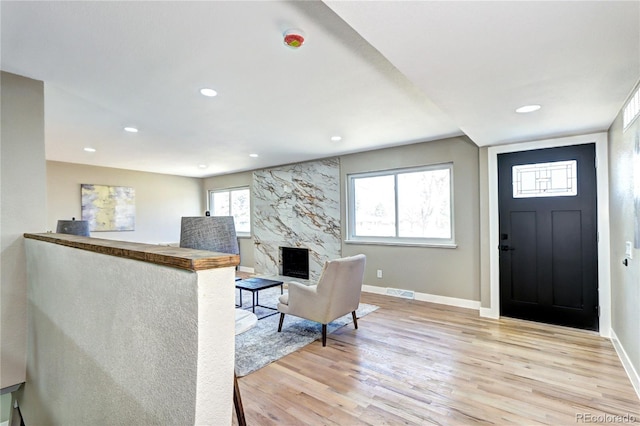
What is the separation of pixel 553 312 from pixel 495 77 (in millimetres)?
2956

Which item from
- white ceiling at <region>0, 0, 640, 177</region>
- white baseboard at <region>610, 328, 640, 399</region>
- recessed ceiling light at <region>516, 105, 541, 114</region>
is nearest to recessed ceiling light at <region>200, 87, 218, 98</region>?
white ceiling at <region>0, 0, 640, 177</region>

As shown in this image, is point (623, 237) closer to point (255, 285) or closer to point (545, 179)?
point (545, 179)

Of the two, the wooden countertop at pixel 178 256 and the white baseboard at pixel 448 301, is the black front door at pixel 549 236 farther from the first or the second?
the wooden countertop at pixel 178 256

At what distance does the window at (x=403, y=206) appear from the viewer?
4.56 metres

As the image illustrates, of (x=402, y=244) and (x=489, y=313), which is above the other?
(x=402, y=244)

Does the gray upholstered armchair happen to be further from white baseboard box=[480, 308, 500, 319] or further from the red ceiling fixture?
the red ceiling fixture

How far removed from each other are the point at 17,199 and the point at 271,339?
2.47m

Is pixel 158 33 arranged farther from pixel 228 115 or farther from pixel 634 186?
pixel 634 186

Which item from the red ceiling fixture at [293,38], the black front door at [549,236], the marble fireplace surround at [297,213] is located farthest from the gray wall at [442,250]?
the red ceiling fixture at [293,38]

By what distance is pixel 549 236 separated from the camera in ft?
11.6

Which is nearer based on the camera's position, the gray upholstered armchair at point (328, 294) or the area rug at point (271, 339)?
the area rug at point (271, 339)

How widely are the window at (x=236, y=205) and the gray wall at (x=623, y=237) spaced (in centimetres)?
624

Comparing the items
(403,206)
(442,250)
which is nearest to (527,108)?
(442,250)

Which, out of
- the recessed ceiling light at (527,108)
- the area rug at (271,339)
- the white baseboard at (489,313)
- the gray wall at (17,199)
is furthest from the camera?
the white baseboard at (489,313)
